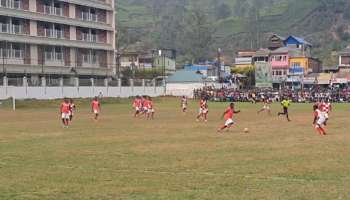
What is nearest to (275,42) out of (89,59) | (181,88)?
(181,88)

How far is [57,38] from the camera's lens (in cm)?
8269

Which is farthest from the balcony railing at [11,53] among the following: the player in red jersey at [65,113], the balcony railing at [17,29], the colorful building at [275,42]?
the colorful building at [275,42]

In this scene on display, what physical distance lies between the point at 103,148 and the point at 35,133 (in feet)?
28.8

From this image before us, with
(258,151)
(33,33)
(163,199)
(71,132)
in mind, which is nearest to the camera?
(163,199)

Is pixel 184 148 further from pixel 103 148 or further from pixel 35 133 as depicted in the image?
pixel 35 133

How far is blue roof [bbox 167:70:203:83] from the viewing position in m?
105

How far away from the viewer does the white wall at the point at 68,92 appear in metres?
67.9

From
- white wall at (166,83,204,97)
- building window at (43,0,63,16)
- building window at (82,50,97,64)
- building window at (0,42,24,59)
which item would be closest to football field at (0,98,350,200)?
building window at (0,42,24,59)

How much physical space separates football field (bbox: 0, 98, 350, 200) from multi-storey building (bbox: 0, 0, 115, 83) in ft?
160

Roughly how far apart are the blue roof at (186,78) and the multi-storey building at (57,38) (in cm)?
1350

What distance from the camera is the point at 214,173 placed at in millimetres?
15773

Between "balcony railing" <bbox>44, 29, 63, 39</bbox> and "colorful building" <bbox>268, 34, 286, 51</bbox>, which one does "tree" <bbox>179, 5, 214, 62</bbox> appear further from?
"balcony railing" <bbox>44, 29, 63, 39</bbox>

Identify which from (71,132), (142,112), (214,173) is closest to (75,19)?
(142,112)

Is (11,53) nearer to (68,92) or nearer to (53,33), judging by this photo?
(53,33)
